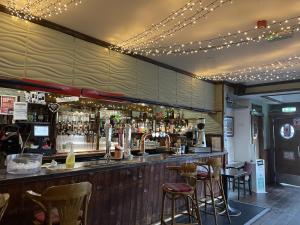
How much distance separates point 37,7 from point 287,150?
8.39 meters

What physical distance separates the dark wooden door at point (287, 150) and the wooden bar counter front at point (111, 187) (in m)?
5.49

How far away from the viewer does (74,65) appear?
3.95 meters

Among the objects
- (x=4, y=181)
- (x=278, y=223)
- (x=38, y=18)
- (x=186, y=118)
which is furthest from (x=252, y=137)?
(x=4, y=181)

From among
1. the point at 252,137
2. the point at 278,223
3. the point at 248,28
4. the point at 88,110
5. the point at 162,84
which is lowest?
the point at 278,223

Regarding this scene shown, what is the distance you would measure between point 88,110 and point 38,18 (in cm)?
246

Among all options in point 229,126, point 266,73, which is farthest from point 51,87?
point 229,126

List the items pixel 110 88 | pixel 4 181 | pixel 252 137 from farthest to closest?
pixel 252 137 → pixel 110 88 → pixel 4 181

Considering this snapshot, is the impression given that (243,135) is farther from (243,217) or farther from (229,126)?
(243,217)

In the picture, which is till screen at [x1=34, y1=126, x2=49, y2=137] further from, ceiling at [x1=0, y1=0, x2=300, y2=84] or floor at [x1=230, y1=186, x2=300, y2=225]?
floor at [x1=230, y1=186, x2=300, y2=225]

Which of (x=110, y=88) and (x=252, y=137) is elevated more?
(x=110, y=88)

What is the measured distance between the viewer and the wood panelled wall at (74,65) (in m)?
3.31

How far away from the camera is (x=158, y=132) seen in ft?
21.7

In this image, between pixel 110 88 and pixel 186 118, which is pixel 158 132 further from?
pixel 110 88

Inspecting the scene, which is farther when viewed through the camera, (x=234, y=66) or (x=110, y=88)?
(x=234, y=66)
